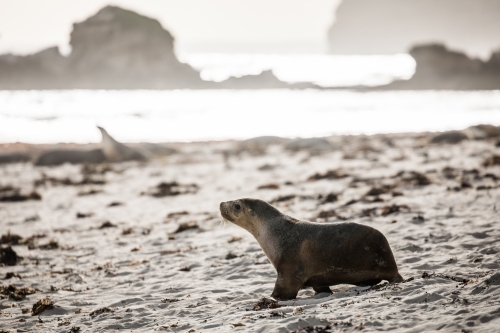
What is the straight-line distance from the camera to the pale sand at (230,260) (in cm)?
493

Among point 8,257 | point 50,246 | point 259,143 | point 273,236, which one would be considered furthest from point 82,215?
point 259,143

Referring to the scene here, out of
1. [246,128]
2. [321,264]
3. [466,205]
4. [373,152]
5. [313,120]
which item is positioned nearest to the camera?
[321,264]

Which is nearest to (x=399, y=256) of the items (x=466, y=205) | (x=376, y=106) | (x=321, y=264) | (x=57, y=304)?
(x=321, y=264)

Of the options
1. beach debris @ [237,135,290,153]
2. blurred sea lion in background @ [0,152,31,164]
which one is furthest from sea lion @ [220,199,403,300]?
blurred sea lion in background @ [0,152,31,164]

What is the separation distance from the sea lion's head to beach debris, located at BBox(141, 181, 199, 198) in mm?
7152

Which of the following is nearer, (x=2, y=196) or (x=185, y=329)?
(x=185, y=329)

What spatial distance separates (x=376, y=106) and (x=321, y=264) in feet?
146

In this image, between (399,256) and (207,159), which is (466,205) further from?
(207,159)

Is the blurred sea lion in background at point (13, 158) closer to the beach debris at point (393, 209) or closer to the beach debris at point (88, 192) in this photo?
the beach debris at point (88, 192)

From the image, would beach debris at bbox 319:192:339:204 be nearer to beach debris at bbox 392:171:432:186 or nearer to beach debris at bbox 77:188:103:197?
beach debris at bbox 392:171:432:186

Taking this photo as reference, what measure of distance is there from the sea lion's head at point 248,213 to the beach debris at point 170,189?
23.5ft

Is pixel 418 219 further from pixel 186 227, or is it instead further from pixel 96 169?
pixel 96 169

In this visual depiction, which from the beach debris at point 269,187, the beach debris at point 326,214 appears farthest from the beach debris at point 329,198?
the beach debris at point 269,187

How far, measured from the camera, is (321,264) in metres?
5.70
